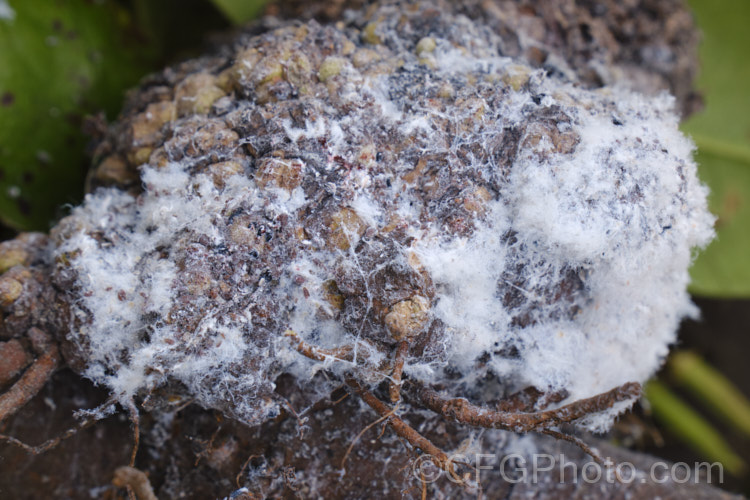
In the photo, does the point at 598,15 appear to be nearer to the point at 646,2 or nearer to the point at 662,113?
the point at 646,2

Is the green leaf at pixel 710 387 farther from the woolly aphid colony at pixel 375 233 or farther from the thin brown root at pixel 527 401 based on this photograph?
the thin brown root at pixel 527 401

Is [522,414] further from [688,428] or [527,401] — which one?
[688,428]

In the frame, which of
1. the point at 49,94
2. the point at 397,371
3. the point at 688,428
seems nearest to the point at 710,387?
the point at 688,428

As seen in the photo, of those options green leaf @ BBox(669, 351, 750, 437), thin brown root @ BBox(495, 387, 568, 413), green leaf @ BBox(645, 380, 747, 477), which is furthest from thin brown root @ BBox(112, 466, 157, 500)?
green leaf @ BBox(669, 351, 750, 437)

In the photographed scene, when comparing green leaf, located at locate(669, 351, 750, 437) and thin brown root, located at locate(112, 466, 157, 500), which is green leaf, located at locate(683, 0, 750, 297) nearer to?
green leaf, located at locate(669, 351, 750, 437)

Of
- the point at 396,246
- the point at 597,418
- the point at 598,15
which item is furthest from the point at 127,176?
the point at 598,15
